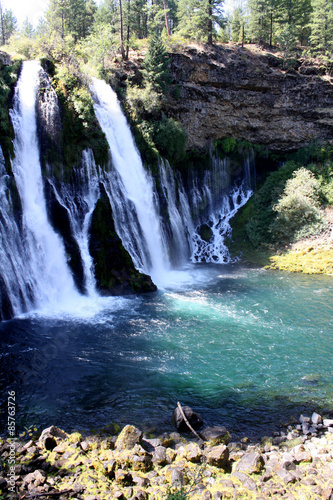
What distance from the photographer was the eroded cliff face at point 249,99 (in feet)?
95.1

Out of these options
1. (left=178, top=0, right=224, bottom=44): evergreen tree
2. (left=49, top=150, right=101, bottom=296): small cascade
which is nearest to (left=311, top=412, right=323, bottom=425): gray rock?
(left=49, top=150, right=101, bottom=296): small cascade

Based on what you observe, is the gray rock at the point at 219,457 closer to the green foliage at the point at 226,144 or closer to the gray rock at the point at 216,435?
the gray rock at the point at 216,435

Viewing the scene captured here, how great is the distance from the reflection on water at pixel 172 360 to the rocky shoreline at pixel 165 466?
0.80m

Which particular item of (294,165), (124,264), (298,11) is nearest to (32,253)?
(124,264)

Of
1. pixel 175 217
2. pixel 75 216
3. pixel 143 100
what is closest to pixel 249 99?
pixel 143 100

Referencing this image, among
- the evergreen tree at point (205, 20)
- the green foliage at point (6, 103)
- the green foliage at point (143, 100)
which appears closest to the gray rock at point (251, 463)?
the green foliage at point (6, 103)

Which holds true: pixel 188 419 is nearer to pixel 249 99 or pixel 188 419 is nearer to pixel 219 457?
pixel 219 457

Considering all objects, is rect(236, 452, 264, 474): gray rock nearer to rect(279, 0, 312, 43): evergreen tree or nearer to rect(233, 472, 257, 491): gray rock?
rect(233, 472, 257, 491): gray rock

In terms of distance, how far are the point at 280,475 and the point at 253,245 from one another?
854 inches

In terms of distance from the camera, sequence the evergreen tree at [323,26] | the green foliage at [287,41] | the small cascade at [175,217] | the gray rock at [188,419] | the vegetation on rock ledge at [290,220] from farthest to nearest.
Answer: the evergreen tree at [323,26] < the green foliage at [287,41] < the small cascade at [175,217] < the vegetation on rock ledge at [290,220] < the gray rock at [188,419]

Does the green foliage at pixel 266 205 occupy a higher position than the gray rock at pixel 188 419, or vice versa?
the green foliage at pixel 266 205

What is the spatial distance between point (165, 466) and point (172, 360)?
4.63m

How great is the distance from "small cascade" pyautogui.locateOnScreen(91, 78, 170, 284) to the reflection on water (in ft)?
15.1

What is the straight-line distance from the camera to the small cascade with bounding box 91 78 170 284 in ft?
66.5
